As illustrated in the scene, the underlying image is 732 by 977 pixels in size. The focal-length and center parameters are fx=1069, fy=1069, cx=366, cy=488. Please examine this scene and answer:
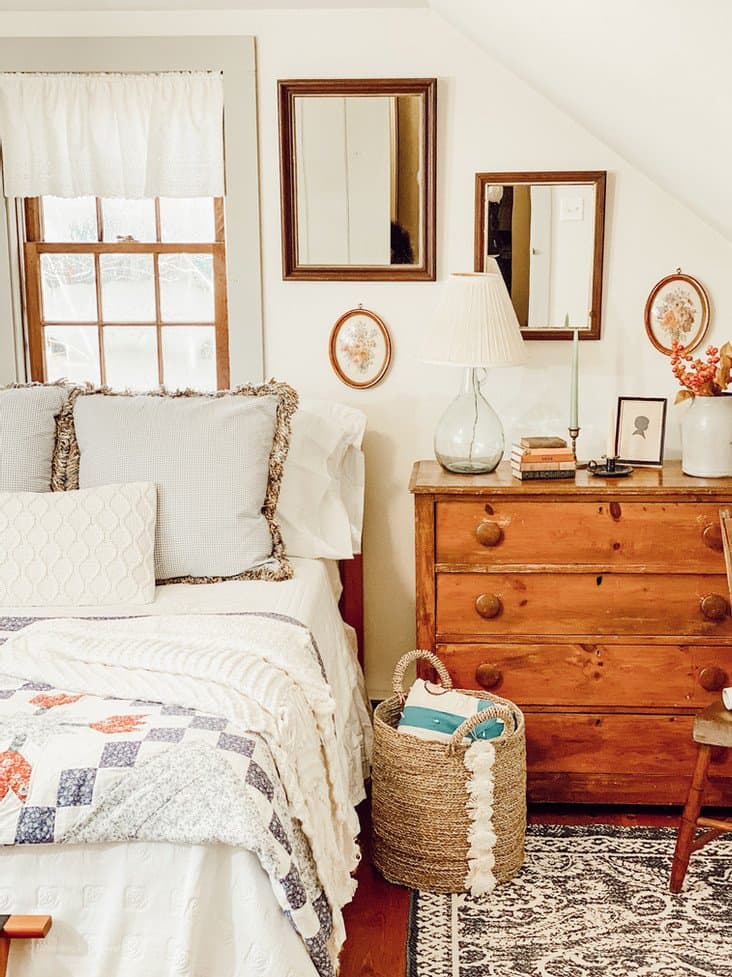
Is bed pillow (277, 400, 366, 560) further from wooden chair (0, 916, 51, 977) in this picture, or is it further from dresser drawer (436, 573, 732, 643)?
wooden chair (0, 916, 51, 977)

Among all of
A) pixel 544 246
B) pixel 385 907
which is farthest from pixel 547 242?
pixel 385 907

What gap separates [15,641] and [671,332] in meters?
2.06

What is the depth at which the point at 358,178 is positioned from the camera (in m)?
3.12

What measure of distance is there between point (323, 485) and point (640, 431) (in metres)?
0.91

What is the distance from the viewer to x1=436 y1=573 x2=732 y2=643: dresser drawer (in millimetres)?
2783

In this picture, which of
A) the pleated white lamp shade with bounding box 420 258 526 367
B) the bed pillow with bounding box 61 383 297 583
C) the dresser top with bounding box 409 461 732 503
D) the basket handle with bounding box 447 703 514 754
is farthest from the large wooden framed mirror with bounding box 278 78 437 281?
the basket handle with bounding box 447 703 514 754

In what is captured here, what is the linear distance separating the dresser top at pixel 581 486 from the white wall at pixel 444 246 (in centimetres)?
44

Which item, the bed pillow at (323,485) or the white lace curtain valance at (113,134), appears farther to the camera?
the white lace curtain valance at (113,134)

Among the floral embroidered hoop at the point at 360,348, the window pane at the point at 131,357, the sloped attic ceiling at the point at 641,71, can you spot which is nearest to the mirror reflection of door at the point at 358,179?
the floral embroidered hoop at the point at 360,348

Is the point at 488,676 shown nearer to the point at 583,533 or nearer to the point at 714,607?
the point at 583,533

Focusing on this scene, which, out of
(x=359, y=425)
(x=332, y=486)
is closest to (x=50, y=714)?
(x=332, y=486)

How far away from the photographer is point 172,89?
3098 millimetres

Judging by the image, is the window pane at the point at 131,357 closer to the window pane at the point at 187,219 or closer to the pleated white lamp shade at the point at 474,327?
the window pane at the point at 187,219

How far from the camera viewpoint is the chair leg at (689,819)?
8.14 ft
